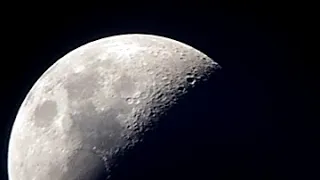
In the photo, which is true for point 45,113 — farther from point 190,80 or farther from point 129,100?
point 190,80

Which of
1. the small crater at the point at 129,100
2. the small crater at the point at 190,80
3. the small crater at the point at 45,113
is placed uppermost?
the small crater at the point at 190,80

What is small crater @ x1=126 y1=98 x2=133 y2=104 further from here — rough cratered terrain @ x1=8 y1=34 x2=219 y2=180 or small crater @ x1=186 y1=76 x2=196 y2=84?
small crater @ x1=186 y1=76 x2=196 y2=84

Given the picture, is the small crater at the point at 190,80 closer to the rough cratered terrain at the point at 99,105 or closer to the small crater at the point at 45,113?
the rough cratered terrain at the point at 99,105

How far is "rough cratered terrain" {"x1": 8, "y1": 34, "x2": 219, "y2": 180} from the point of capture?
3689 mm

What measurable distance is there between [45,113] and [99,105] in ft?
0.86

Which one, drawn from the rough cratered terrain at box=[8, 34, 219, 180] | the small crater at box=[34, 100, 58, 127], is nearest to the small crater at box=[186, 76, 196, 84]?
the rough cratered terrain at box=[8, 34, 219, 180]

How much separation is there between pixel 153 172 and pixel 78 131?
0.35 metres

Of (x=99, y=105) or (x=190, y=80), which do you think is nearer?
→ (x=99, y=105)

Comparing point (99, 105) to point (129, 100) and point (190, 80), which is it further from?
point (190, 80)

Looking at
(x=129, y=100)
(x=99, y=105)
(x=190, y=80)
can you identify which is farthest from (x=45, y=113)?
(x=190, y=80)

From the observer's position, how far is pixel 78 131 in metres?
3.73

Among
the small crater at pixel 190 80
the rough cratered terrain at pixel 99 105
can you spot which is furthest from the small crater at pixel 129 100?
the small crater at pixel 190 80

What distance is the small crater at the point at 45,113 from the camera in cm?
384

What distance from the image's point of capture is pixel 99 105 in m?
3.74
